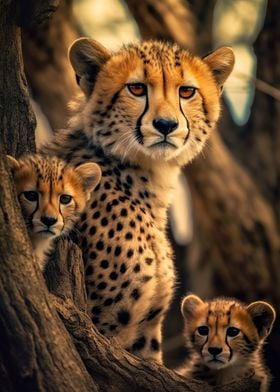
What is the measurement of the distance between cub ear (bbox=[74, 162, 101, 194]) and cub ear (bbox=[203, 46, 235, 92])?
109 cm

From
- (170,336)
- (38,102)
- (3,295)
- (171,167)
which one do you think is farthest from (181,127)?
(170,336)

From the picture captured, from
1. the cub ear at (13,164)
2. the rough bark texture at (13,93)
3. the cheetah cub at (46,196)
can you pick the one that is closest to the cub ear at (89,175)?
the cheetah cub at (46,196)

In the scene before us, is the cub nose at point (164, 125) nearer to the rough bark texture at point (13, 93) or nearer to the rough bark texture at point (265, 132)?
the rough bark texture at point (13, 93)

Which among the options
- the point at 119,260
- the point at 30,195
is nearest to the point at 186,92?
the point at 119,260

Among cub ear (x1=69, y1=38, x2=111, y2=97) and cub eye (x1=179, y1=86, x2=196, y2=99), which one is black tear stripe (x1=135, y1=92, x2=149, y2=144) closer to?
cub eye (x1=179, y1=86, x2=196, y2=99)

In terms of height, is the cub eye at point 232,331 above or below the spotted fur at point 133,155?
below

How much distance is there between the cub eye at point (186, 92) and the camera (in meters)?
5.50

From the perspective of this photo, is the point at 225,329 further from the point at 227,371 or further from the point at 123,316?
the point at 123,316

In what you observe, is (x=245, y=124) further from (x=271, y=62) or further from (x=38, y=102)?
(x=38, y=102)

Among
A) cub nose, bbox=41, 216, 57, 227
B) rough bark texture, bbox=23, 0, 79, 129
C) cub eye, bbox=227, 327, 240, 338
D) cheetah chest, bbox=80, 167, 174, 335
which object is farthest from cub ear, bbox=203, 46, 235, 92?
rough bark texture, bbox=23, 0, 79, 129

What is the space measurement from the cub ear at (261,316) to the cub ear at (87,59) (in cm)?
138

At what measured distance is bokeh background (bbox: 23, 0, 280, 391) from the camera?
8.88m

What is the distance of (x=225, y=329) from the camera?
556cm

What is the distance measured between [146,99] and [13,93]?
0.73 m
